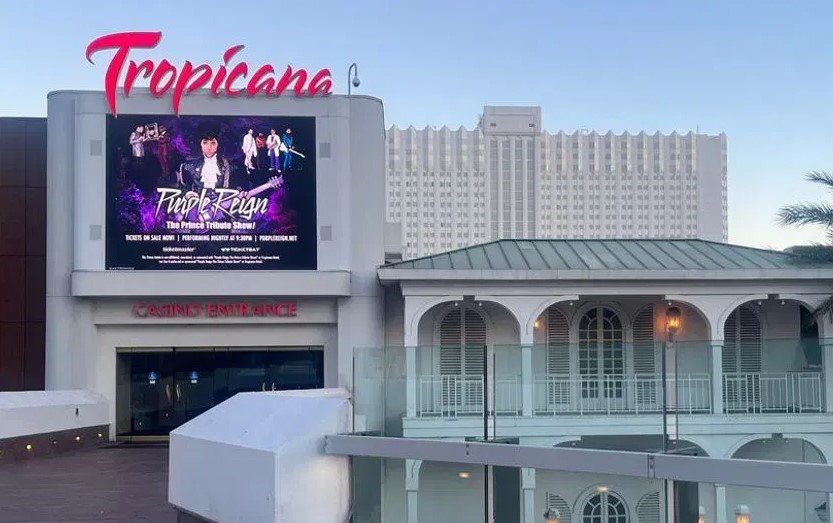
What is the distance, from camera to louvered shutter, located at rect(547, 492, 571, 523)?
344 inches

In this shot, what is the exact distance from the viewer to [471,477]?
9594mm

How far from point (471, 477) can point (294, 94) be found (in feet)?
53.9

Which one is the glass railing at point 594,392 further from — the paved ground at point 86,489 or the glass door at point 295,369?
the glass door at point 295,369

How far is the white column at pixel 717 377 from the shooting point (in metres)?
9.08

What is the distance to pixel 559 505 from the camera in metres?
8.88

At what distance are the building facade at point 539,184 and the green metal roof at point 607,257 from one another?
112 m

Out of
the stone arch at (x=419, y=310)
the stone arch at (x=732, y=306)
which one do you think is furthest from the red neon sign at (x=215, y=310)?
the stone arch at (x=732, y=306)

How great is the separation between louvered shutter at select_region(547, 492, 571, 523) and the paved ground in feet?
16.6

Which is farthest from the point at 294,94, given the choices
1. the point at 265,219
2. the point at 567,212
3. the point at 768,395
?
the point at 567,212

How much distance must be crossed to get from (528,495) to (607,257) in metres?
14.7

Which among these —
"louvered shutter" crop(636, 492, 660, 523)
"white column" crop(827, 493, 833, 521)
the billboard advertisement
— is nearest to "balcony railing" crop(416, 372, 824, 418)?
"louvered shutter" crop(636, 492, 660, 523)

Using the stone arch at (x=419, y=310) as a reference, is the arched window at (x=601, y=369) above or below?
below

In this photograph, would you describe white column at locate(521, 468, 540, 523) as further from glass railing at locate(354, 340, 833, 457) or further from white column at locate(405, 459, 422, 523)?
white column at locate(405, 459, 422, 523)

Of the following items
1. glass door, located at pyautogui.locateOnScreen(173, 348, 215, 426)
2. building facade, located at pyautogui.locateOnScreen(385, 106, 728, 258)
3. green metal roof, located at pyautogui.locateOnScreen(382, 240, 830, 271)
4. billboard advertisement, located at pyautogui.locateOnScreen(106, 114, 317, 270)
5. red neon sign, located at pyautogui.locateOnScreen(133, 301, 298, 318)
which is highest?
building facade, located at pyautogui.locateOnScreen(385, 106, 728, 258)
